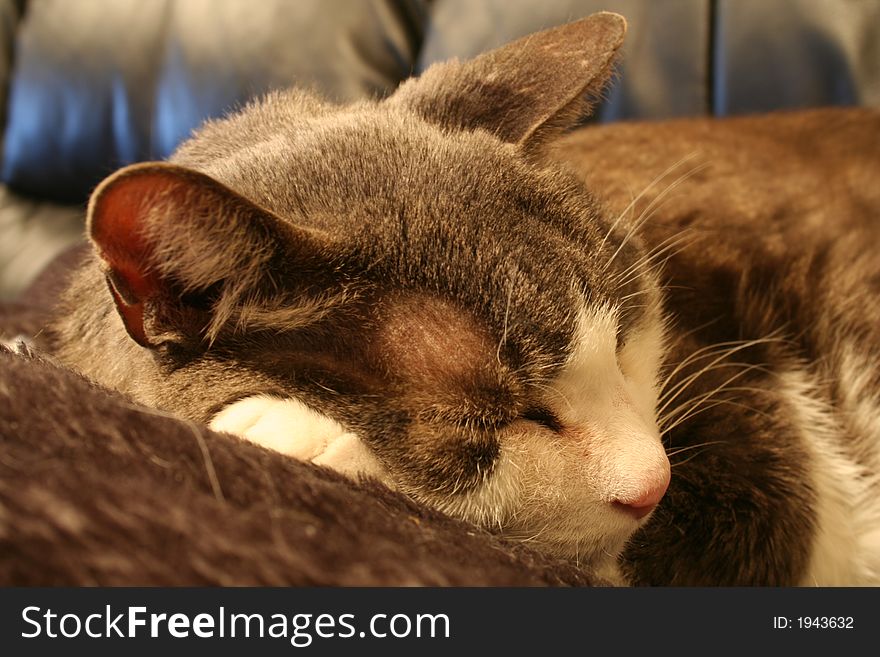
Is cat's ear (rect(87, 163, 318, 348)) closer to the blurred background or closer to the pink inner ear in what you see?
the pink inner ear

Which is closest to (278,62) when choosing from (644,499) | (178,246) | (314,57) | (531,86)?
(314,57)

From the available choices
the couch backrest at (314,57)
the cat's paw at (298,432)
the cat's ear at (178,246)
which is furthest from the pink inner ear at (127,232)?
the couch backrest at (314,57)

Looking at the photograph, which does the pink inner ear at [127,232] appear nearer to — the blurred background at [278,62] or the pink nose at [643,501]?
the pink nose at [643,501]

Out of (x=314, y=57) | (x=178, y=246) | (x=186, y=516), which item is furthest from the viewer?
(x=314, y=57)

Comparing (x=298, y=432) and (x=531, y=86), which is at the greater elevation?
(x=531, y=86)

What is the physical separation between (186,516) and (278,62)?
69.8 inches

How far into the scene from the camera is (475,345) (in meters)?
0.61

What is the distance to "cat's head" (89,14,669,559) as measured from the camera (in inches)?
23.0

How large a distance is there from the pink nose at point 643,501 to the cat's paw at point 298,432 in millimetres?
209

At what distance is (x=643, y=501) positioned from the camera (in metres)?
0.62

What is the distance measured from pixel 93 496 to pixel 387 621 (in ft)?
0.66

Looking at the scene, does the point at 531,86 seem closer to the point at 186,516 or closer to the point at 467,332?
the point at 467,332

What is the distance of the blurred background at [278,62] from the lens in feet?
5.44

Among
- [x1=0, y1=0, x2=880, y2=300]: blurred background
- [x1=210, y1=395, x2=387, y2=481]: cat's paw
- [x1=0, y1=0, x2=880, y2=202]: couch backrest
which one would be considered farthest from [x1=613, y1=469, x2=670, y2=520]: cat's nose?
[x1=0, y1=0, x2=880, y2=202]: couch backrest
